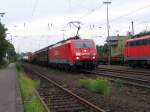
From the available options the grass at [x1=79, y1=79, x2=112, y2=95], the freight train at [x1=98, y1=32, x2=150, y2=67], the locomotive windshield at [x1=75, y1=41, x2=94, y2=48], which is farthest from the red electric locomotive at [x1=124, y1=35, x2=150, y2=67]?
the grass at [x1=79, y1=79, x2=112, y2=95]

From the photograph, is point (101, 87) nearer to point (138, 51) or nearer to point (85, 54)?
point (85, 54)

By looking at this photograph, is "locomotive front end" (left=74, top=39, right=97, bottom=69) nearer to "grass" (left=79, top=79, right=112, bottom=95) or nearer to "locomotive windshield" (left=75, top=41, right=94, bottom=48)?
"locomotive windshield" (left=75, top=41, right=94, bottom=48)

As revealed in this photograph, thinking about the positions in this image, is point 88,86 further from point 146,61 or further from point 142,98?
point 146,61

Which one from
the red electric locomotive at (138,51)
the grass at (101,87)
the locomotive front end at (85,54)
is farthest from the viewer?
the red electric locomotive at (138,51)

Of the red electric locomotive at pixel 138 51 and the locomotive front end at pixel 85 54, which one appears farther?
the red electric locomotive at pixel 138 51

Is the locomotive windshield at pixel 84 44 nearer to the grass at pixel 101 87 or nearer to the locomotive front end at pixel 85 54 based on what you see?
the locomotive front end at pixel 85 54

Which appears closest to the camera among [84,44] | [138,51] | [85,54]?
[85,54]

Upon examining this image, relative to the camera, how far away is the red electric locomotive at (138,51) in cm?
4044

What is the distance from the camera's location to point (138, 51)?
4284cm

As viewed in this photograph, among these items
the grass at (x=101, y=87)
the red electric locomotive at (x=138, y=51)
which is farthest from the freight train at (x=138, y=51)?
the grass at (x=101, y=87)

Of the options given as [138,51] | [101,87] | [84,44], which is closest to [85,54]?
[84,44]

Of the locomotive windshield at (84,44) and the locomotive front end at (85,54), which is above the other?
the locomotive windshield at (84,44)

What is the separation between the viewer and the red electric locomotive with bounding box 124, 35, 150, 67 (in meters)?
40.4

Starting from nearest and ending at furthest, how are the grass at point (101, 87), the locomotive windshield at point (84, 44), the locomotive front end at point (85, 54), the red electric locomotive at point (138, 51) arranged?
1. the grass at point (101, 87)
2. the locomotive front end at point (85, 54)
3. the locomotive windshield at point (84, 44)
4. the red electric locomotive at point (138, 51)
